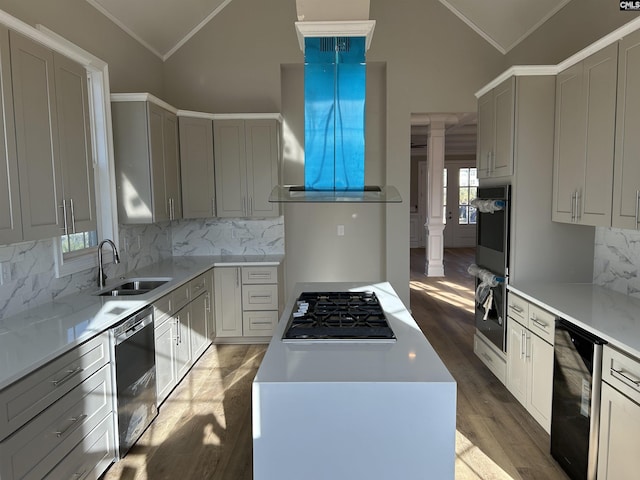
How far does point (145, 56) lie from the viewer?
446cm

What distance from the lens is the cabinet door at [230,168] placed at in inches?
180

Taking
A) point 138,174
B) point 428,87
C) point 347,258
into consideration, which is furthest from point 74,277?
point 428,87

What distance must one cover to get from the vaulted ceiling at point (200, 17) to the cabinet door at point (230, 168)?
106 centimetres

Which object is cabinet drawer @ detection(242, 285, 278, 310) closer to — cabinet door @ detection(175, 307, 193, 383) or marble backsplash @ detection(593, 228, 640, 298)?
cabinet door @ detection(175, 307, 193, 383)

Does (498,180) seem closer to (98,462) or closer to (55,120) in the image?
(55,120)

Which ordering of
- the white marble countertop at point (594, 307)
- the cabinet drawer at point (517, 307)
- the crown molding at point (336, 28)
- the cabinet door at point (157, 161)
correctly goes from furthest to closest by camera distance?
the cabinet door at point (157, 161), the cabinet drawer at point (517, 307), the crown molding at point (336, 28), the white marble countertop at point (594, 307)

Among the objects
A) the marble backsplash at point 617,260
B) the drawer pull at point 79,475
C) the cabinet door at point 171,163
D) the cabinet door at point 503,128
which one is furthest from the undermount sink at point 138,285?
the marble backsplash at point 617,260

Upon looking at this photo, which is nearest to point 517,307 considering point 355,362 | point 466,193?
point 355,362

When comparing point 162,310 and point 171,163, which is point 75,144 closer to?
point 162,310

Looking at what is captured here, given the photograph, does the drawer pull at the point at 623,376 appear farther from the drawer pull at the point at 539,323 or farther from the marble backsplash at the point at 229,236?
the marble backsplash at the point at 229,236

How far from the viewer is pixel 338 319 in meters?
2.33

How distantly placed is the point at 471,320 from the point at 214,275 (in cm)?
312

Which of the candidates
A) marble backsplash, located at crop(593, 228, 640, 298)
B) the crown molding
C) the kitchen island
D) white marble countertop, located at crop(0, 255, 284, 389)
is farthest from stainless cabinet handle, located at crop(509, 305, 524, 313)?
white marble countertop, located at crop(0, 255, 284, 389)

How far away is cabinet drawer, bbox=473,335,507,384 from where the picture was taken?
3414mm
